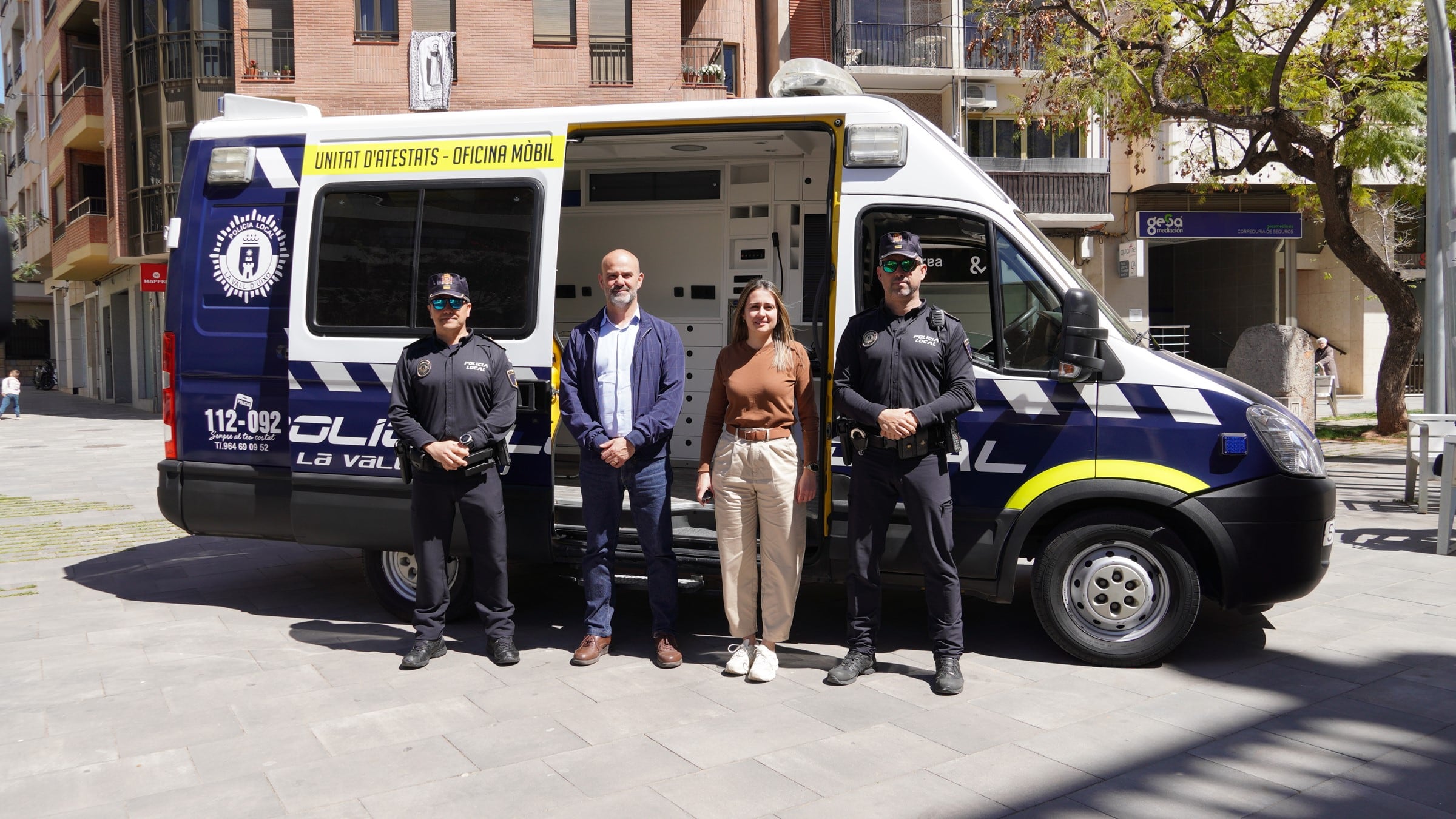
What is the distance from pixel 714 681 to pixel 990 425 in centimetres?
176

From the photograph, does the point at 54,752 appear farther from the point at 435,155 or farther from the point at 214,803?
the point at 435,155

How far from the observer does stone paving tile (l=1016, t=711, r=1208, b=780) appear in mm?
4066

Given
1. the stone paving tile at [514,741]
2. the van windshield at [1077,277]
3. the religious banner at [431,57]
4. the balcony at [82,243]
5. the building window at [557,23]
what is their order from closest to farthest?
the stone paving tile at [514,741] < the van windshield at [1077,277] < the religious banner at [431,57] < the building window at [557,23] < the balcony at [82,243]

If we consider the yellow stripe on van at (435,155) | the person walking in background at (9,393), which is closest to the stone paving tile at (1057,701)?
the yellow stripe on van at (435,155)

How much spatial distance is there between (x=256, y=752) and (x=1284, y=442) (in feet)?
15.0

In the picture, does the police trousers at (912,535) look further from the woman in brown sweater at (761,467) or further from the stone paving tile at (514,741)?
the stone paving tile at (514,741)

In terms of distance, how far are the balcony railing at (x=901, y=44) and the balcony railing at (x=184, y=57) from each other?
14.0 meters

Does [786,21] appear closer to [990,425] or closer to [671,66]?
[671,66]

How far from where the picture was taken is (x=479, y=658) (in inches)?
216

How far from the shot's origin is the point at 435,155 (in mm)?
5832

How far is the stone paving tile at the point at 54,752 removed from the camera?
4066 millimetres

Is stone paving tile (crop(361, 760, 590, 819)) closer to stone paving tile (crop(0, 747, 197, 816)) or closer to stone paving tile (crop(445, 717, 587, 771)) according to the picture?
stone paving tile (crop(445, 717, 587, 771))

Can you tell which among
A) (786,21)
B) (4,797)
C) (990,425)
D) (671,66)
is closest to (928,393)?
(990,425)

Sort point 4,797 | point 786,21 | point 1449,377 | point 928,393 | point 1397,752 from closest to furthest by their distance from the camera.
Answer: point 4,797, point 1397,752, point 928,393, point 1449,377, point 786,21
